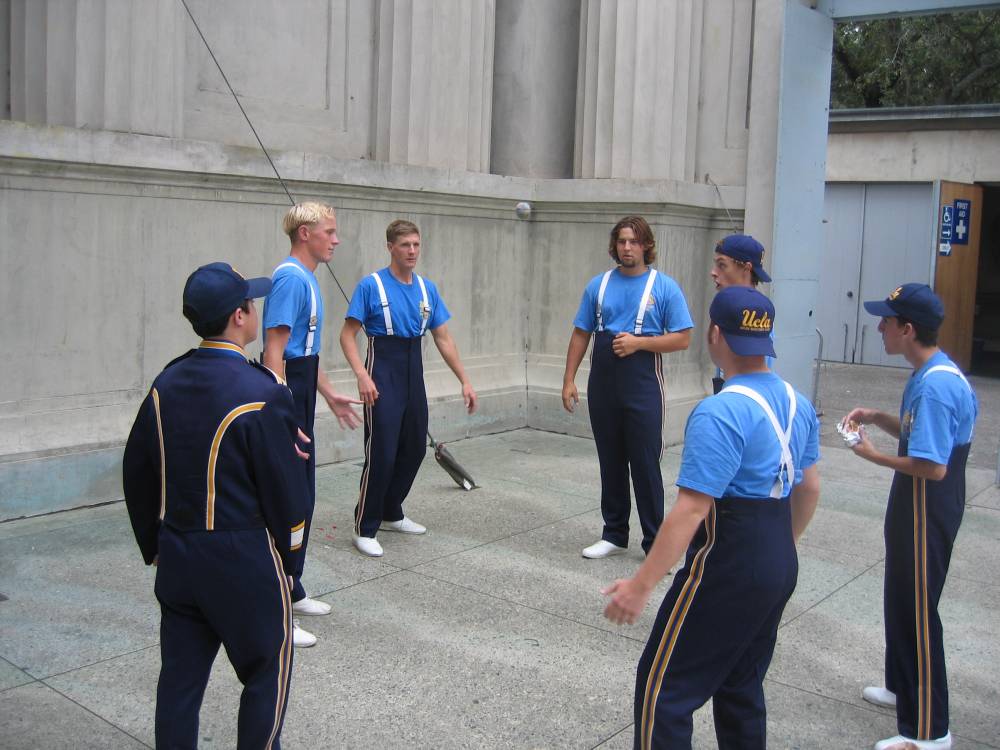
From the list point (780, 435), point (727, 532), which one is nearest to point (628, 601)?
point (727, 532)

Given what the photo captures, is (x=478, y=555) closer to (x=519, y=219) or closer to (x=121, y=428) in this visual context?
(x=121, y=428)

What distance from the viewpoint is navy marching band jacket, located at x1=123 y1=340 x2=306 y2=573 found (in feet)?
9.30

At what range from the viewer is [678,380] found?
9.63 metres

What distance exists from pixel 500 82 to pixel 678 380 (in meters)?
3.39

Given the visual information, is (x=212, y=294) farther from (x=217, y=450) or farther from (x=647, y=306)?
(x=647, y=306)

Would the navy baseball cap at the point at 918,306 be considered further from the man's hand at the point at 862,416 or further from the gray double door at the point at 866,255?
the gray double door at the point at 866,255

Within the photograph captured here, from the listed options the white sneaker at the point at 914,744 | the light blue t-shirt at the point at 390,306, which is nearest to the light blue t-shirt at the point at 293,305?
the light blue t-shirt at the point at 390,306

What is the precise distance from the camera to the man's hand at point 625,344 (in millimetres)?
5770

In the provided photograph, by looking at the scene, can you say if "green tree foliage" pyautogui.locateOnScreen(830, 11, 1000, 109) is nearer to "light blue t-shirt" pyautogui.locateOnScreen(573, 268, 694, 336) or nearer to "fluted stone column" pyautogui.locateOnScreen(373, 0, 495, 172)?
"fluted stone column" pyautogui.locateOnScreen(373, 0, 495, 172)

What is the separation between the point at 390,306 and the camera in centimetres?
592

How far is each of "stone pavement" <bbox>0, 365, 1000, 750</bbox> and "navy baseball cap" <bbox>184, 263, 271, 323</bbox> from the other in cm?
166

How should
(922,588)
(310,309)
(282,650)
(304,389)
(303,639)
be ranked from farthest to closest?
1. (304,389)
2. (310,309)
3. (303,639)
4. (922,588)
5. (282,650)

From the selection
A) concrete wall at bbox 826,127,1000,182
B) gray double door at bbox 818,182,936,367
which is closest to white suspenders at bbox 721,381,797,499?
gray double door at bbox 818,182,936,367

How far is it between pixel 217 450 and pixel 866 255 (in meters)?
14.8
